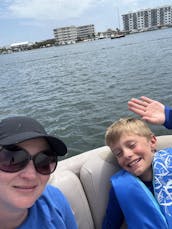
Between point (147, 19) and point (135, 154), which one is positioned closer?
point (135, 154)

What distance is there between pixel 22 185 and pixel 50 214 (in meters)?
0.37

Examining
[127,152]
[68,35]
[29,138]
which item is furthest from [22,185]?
[68,35]

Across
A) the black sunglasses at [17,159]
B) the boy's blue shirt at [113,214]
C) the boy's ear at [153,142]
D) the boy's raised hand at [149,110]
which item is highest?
the black sunglasses at [17,159]

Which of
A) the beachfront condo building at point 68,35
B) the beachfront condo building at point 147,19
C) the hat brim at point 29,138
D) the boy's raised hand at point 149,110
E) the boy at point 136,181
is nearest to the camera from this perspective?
the hat brim at point 29,138

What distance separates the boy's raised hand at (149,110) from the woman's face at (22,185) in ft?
4.40

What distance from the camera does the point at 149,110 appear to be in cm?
285

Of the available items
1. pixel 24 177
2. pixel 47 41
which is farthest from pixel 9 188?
pixel 47 41

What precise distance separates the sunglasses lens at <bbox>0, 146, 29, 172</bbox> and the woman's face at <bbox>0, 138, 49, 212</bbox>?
3 centimetres

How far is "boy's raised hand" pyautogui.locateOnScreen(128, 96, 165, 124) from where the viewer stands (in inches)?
110

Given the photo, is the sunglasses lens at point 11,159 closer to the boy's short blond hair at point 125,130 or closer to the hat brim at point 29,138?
the hat brim at point 29,138

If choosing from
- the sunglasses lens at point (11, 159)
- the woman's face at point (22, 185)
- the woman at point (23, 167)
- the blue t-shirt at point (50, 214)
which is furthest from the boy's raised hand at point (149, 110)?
the sunglasses lens at point (11, 159)

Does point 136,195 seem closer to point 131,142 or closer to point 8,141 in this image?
point 131,142

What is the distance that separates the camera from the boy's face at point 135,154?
2.66 meters

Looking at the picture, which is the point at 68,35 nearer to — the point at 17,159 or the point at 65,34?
the point at 65,34
